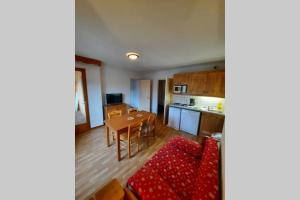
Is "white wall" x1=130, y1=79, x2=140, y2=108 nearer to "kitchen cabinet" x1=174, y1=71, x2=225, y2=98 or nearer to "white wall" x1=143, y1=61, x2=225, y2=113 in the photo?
"white wall" x1=143, y1=61, x2=225, y2=113

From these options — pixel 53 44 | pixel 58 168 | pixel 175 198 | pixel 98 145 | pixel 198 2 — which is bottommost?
pixel 98 145

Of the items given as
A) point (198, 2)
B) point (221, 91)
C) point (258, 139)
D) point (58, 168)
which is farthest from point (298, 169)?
point (221, 91)

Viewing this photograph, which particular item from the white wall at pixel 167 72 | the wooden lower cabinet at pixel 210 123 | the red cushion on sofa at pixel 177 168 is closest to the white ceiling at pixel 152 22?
the white wall at pixel 167 72

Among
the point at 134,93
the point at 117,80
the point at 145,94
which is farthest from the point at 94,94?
the point at 145,94

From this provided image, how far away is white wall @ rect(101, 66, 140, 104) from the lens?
13.7ft

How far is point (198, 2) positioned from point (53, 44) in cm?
126

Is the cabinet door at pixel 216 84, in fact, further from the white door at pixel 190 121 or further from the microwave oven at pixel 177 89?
the microwave oven at pixel 177 89

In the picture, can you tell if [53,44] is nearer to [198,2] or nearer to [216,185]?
[198,2]

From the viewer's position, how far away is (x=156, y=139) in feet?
9.70

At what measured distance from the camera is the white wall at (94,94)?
3390mm

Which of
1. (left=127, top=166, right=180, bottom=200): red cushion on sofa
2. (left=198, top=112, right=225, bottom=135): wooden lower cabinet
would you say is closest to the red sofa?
(left=127, top=166, right=180, bottom=200): red cushion on sofa

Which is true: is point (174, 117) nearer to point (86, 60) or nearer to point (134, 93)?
point (134, 93)

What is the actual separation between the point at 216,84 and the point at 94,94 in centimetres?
382

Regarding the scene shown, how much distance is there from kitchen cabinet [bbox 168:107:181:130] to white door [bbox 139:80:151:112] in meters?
1.49
